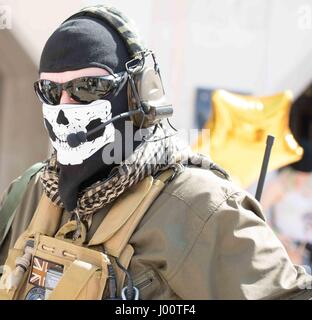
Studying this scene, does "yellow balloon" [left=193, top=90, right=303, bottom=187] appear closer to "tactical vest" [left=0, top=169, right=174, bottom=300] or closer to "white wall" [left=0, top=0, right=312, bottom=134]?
"white wall" [left=0, top=0, right=312, bottom=134]

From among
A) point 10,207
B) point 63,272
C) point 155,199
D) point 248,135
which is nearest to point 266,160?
point 155,199

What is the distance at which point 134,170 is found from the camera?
181 centimetres

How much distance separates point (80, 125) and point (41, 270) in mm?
468

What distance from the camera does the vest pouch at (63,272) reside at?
173 centimetres

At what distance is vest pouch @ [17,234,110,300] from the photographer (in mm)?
1733

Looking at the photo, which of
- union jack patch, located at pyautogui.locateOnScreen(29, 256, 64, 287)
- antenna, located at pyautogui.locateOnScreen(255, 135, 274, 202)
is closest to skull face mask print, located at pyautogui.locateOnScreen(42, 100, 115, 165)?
union jack patch, located at pyautogui.locateOnScreen(29, 256, 64, 287)

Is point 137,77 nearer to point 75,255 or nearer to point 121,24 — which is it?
point 121,24

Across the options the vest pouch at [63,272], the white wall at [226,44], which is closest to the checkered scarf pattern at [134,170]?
the vest pouch at [63,272]

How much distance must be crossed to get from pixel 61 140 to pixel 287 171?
3.54m

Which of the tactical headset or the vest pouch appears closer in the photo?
the vest pouch

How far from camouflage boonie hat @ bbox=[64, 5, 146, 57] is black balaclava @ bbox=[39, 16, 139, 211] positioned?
0.02m

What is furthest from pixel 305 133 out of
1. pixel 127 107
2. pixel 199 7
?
pixel 127 107

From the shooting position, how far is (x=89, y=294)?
68.3 inches

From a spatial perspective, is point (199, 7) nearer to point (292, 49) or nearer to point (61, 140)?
point (292, 49)
